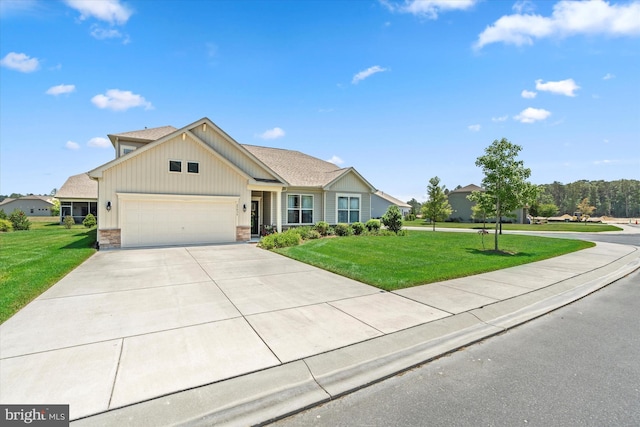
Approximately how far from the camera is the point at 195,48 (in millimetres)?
13930

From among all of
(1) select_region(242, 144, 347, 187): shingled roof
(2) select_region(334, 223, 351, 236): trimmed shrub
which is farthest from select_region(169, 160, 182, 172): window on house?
(2) select_region(334, 223, 351, 236): trimmed shrub

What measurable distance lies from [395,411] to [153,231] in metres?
14.3

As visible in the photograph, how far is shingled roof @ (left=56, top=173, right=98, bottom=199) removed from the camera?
30219 mm

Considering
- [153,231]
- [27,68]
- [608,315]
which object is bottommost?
[608,315]

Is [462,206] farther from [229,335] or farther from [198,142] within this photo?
[229,335]

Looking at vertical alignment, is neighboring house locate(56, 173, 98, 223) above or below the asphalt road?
above

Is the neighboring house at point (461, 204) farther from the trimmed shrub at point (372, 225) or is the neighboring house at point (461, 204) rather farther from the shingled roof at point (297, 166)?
the trimmed shrub at point (372, 225)

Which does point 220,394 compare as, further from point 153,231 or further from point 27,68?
point 27,68

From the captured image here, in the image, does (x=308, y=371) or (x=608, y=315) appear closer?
(x=308, y=371)

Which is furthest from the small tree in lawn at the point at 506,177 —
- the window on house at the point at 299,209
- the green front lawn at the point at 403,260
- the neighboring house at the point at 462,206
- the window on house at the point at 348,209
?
the neighboring house at the point at 462,206

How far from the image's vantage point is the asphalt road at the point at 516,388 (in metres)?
2.91

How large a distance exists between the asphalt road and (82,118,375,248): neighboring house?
1370 cm

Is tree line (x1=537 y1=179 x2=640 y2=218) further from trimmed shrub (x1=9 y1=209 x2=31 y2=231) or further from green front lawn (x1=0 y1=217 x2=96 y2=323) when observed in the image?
trimmed shrub (x1=9 y1=209 x2=31 y2=231)

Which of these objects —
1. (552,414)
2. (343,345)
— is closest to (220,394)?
(343,345)
